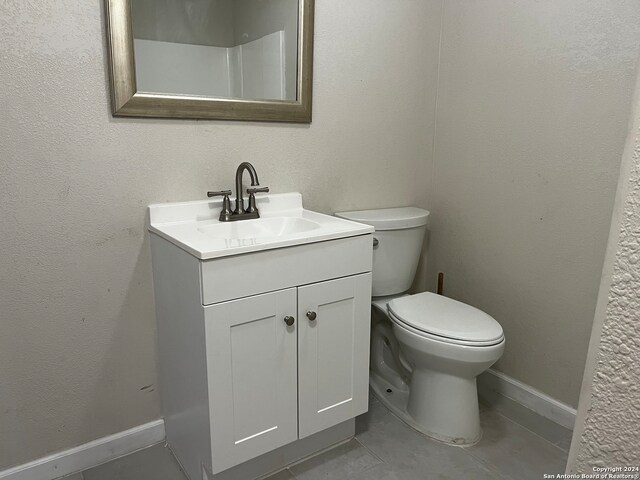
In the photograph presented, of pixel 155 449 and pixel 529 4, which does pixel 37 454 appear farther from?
pixel 529 4

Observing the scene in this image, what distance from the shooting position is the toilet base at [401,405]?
179 centimetres

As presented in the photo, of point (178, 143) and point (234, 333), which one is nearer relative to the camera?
point (234, 333)

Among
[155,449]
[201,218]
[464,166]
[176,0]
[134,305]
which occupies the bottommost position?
[155,449]

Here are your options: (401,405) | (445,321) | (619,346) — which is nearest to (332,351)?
(445,321)

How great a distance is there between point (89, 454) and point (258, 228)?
99cm

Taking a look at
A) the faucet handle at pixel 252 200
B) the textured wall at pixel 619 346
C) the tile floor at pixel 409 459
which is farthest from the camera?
Result: the faucet handle at pixel 252 200

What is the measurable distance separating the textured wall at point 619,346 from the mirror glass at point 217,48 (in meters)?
1.47

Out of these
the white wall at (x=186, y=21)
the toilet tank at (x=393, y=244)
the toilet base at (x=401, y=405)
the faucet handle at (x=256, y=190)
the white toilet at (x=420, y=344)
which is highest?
the white wall at (x=186, y=21)

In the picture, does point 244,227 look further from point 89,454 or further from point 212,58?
point 89,454

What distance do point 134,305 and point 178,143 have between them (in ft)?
1.94

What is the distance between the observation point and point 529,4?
71.6 inches

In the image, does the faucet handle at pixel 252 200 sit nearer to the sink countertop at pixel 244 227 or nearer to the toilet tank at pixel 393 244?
the sink countertop at pixel 244 227

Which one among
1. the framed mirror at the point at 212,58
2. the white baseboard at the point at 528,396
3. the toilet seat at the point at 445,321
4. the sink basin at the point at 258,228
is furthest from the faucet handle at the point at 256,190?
the white baseboard at the point at 528,396

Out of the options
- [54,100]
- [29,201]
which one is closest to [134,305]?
[29,201]
